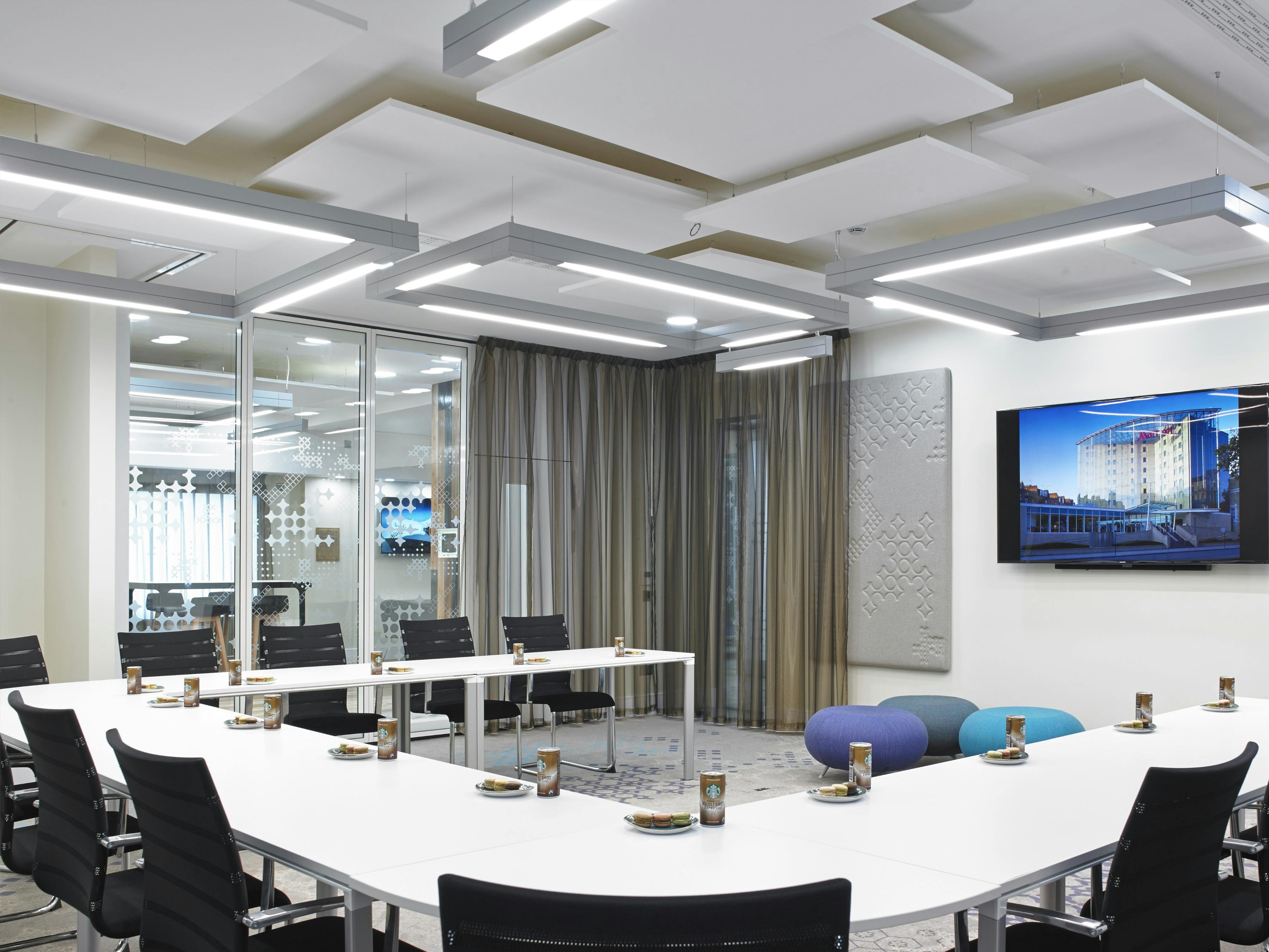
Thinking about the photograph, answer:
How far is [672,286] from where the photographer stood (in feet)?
15.9

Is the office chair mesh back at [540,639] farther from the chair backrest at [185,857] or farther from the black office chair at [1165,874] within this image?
the black office chair at [1165,874]

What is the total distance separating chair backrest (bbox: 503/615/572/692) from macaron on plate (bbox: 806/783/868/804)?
4.27m

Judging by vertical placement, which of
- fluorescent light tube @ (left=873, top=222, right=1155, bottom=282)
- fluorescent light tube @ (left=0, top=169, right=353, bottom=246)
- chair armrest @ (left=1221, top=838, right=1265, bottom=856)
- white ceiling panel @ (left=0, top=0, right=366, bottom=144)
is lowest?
chair armrest @ (left=1221, top=838, right=1265, bottom=856)

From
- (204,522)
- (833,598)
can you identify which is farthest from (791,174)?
(204,522)

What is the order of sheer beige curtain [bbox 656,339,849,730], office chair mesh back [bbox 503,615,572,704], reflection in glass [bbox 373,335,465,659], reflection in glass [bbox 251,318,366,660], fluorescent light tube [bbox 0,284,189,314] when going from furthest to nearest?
1. sheer beige curtain [bbox 656,339,849,730]
2. reflection in glass [bbox 373,335,465,659]
3. reflection in glass [bbox 251,318,366,660]
4. office chair mesh back [bbox 503,615,572,704]
5. fluorescent light tube [bbox 0,284,189,314]

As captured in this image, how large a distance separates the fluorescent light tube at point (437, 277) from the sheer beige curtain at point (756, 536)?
12.9ft

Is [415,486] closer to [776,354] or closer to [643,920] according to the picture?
[776,354]

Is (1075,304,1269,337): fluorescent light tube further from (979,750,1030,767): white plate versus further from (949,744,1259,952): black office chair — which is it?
(949,744,1259,952): black office chair

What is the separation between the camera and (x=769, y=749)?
292 inches

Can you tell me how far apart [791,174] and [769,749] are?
4.15 metres

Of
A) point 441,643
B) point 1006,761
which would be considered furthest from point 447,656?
point 1006,761

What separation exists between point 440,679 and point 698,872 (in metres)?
3.38

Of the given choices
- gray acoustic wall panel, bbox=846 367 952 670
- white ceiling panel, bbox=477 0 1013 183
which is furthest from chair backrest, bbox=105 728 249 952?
gray acoustic wall panel, bbox=846 367 952 670

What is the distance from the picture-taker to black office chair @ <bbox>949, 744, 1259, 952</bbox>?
2152mm
